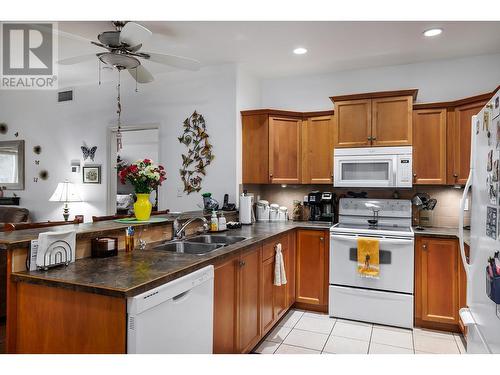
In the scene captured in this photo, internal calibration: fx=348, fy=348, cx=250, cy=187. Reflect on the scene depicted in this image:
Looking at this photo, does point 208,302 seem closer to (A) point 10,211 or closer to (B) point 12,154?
(A) point 10,211

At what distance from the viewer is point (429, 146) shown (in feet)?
11.7

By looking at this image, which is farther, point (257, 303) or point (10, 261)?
point (257, 303)

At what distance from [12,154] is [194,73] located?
3.57m

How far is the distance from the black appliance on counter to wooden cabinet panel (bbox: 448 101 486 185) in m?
1.21

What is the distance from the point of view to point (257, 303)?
8.93ft

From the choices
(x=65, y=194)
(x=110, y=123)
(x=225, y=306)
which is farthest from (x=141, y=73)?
(x=65, y=194)

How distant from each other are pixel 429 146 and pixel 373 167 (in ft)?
1.90

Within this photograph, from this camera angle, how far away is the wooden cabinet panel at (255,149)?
399 centimetres

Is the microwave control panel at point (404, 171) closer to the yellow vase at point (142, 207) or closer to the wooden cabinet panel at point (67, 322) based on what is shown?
the yellow vase at point (142, 207)

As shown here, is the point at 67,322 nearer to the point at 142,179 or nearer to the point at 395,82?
the point at 142,179

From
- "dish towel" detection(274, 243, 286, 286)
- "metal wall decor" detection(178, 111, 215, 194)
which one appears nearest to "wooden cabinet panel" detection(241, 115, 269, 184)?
"metal wall decor" detection(178, 111, 215, 194)

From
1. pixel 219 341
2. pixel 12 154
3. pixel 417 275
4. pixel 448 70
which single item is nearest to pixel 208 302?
pixel 219 341

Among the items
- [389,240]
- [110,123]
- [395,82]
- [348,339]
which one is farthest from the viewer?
[110,123]

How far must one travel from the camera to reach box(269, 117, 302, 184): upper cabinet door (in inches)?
157
